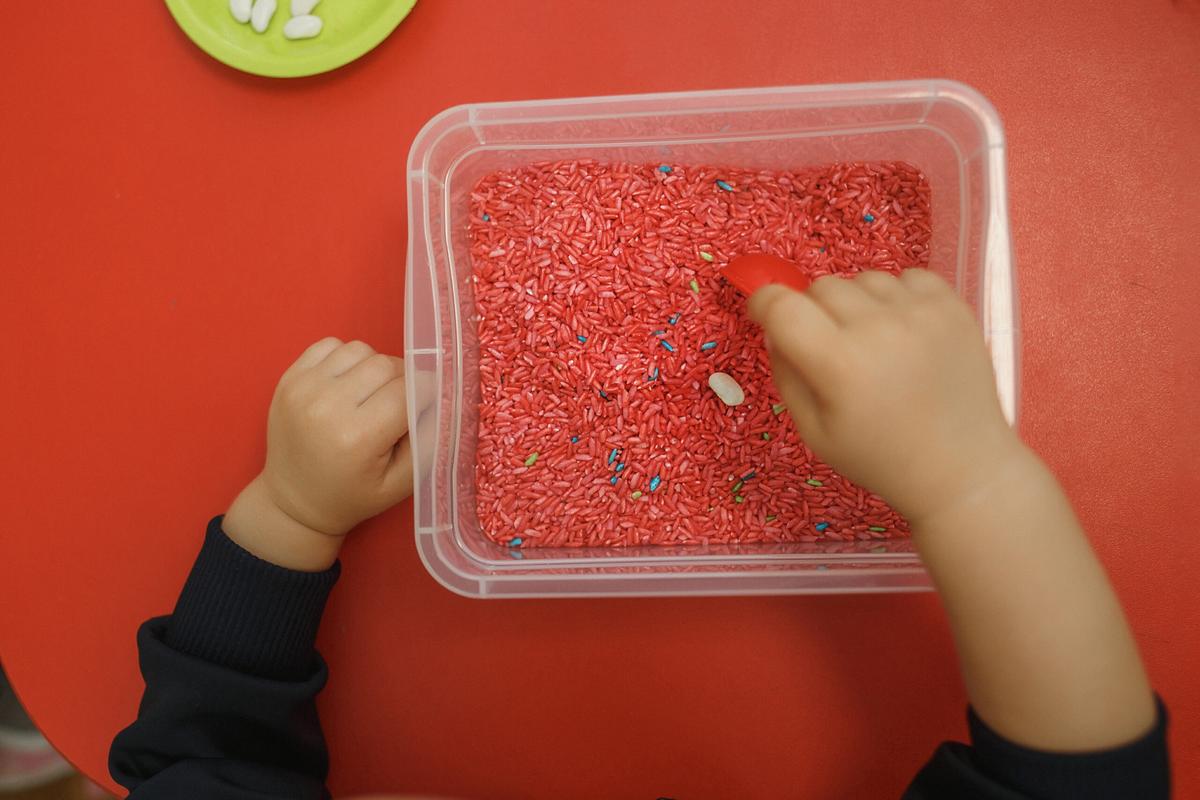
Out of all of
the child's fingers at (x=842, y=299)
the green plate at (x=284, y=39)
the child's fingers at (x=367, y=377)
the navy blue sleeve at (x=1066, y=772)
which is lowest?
the navy blue sleeve at (x=1066, y=772)

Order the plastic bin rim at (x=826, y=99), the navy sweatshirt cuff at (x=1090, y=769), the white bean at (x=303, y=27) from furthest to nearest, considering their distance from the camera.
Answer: the white bean at (x=303, y=27) < the plastic bin rim at (x=826, y=99) < the navy sweatshirt cuff at (x=1090, y=769)

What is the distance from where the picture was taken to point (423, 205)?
845mm

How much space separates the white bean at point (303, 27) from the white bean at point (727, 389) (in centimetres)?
61

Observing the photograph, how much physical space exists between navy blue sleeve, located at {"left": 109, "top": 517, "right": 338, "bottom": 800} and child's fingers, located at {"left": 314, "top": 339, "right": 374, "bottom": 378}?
0.72 ft

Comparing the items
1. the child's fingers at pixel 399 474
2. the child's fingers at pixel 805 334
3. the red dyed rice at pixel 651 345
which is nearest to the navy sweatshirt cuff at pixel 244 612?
the child's fingers at pixel 399 474

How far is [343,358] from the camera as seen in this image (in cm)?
87

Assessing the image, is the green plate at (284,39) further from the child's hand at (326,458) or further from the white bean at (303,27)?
the child's hand at (326,458)

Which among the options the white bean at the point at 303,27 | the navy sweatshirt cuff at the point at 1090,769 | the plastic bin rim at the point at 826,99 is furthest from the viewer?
the white bean at the point at 303,27

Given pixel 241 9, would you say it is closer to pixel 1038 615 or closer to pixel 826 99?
pixel 826 99

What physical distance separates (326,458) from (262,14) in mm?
529

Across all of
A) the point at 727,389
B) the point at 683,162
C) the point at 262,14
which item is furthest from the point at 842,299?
the point at 262,14

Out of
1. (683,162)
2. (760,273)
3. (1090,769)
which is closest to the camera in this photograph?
(1090,769)

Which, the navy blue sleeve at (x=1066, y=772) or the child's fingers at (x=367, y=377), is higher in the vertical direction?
the child's fingers at (x=367, y=377)

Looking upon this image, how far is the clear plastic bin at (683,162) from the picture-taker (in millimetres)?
787
